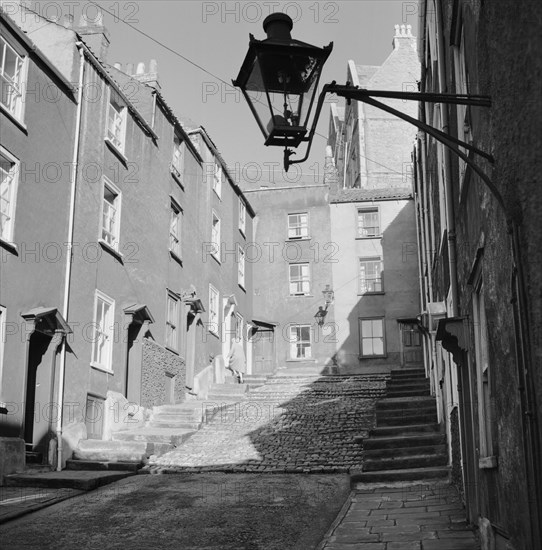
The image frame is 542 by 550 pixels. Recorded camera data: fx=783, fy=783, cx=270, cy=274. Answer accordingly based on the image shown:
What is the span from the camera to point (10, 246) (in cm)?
1472

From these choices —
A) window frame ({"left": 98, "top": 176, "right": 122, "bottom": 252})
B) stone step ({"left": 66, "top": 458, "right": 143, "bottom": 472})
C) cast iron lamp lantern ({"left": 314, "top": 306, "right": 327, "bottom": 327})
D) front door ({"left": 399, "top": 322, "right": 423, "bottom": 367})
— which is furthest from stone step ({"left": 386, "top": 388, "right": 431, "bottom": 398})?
cast iron lamp lantern ({"left": 314, "top": 306, "right": 327, "bottom": 327})

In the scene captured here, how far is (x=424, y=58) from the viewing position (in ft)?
50.9

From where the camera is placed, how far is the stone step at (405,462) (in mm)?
13141

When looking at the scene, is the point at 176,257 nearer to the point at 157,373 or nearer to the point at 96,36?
the point at 157,373

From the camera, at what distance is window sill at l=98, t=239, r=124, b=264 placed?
18500 millimetres

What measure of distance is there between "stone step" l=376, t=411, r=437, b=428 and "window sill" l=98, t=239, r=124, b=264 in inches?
296

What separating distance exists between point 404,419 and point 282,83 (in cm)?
1191

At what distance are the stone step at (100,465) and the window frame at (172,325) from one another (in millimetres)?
6985

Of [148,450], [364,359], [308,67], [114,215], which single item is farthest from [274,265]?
[308,67]

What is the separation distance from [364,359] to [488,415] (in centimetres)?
2424

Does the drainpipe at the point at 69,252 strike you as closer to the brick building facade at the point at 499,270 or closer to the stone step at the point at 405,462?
the stone step at the point at 405,462

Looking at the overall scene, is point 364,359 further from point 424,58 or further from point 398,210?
point 424,58

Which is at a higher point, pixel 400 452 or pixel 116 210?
pixel 116 210

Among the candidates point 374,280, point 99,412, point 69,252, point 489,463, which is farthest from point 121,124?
point 489,463
